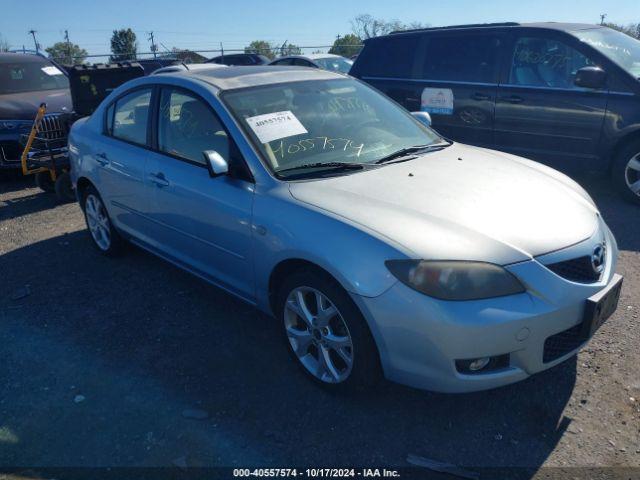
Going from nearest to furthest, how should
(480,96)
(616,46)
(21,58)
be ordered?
1. (616,46)
2. (480,96)
3. (21,58)

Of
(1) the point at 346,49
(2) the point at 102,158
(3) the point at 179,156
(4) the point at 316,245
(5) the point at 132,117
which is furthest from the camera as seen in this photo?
(1) the point at 346,49

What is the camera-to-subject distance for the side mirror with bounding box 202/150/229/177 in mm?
3143

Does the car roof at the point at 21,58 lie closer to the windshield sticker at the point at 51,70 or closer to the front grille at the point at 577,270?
the windshield sticker at the point at 51,70

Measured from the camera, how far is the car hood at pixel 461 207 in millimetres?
2512

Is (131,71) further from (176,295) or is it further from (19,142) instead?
(176,295)

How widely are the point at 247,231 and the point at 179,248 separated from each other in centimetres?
93

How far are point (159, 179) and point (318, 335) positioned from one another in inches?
67.4

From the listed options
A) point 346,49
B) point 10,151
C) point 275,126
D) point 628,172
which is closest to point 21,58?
point 10,151

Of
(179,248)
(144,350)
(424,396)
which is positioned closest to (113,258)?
(179,248)

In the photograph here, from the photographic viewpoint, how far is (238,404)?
2.93 m

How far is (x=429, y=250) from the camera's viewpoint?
8.04ft

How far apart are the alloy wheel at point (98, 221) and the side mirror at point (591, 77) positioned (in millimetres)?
4854

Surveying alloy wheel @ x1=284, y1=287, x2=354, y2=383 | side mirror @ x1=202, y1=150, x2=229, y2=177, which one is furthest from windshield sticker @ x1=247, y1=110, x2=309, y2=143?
alloy wheel @ x1=284, y1=287, x2=354, y2=383

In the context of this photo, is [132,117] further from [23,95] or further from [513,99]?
[23,95]
